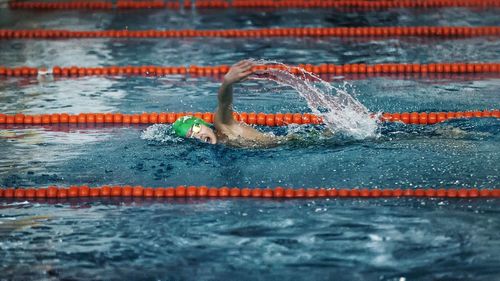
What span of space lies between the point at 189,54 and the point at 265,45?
0.83 meters

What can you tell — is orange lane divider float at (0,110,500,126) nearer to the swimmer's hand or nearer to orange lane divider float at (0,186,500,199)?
the swimmer's hand

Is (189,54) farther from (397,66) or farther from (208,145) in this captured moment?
(208,145)

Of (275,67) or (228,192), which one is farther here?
(275,67)

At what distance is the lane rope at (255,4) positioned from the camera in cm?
1175

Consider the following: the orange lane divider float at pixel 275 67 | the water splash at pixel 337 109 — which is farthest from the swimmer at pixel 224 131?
the orange lane divider float at pixel 275 67

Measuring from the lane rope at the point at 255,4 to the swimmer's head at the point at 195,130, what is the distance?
19.8 ft

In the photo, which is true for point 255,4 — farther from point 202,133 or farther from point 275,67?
point 202,133

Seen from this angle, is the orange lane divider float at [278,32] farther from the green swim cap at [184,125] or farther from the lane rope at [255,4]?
the green swim cap at [184,125]

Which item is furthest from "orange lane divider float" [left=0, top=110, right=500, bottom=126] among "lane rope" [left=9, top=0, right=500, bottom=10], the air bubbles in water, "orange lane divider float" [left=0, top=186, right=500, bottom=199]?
"lane rope" [left=9, top=0, right=500, bottom=10]

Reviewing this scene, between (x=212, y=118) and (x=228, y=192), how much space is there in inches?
69.9

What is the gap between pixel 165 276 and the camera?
4.23 metres

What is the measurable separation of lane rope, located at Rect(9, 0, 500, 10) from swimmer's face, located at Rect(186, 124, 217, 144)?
6093mm

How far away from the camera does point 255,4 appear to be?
11.9 meters

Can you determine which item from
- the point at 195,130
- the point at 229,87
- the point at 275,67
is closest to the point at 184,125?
the point at 195,130
